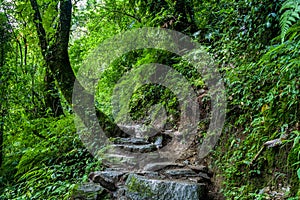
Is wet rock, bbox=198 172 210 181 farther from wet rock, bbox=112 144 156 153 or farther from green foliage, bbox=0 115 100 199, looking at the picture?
green foliage, bbox=0 115 100 199

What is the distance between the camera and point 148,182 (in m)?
2.48

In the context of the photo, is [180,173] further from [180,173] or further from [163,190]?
[163,190]

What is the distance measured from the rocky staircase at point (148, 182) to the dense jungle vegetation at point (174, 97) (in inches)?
9.0

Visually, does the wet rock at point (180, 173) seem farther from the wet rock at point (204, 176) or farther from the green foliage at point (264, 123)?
the green foliage at point (264, 123)

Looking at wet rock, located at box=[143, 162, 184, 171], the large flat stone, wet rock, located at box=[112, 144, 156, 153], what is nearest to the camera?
the large flat stone

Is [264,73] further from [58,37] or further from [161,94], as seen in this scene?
[58,37]

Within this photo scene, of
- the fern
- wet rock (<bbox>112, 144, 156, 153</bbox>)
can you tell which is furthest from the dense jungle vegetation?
wet rock (<bbox>112, 144, 156, 153</bbox>)

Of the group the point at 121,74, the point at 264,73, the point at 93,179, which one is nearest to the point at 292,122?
the point at 264,73

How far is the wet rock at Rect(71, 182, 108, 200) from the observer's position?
2.59 metres

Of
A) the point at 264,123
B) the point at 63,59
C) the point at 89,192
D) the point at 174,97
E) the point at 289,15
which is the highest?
the point at 63,59

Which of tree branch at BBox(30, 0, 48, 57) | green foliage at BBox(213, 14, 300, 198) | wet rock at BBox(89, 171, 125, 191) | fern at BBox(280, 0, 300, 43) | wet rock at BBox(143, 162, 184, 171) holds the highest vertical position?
tree branch at BBox(30, 0, 48, 57)

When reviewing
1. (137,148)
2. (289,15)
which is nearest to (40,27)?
(137,148)

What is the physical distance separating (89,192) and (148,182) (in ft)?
2.34

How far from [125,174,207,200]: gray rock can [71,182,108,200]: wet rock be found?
32 cm
